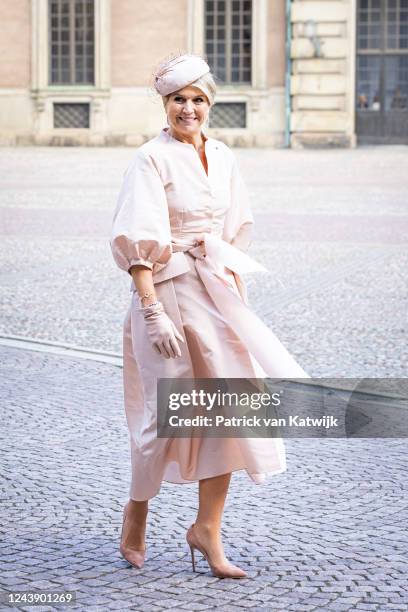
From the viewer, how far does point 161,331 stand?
162 inches

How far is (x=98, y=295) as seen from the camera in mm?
10438

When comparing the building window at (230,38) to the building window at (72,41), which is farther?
the building window at (72,41)

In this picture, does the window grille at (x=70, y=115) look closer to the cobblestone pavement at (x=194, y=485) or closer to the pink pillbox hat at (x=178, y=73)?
the cobblestone pavement at (x=194, y=485)

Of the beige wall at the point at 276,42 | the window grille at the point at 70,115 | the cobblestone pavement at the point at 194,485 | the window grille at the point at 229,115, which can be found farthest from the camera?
the window grille at the point at 70,115

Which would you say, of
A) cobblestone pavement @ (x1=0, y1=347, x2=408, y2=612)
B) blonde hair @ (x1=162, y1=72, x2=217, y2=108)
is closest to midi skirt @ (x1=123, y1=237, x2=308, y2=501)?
cobblestone pavement @ (x1=0, y1=347, x2=408, y2=612)

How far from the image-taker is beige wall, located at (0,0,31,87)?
103 ft

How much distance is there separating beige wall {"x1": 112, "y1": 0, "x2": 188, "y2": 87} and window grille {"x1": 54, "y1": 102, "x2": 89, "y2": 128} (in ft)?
3.96

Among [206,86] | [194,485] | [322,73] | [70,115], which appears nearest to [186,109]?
[206,86]

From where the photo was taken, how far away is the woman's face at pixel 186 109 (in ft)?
13.9

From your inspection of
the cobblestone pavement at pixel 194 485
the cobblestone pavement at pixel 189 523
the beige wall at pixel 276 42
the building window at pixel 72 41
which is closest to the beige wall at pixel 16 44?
the building window at pixel 72 41

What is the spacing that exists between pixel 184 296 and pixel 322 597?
101 centimetres

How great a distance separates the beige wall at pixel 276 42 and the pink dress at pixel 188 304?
87.4 ft

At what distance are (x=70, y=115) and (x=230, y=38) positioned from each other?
4.11 meters

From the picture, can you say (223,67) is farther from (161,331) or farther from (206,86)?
(161,331)
